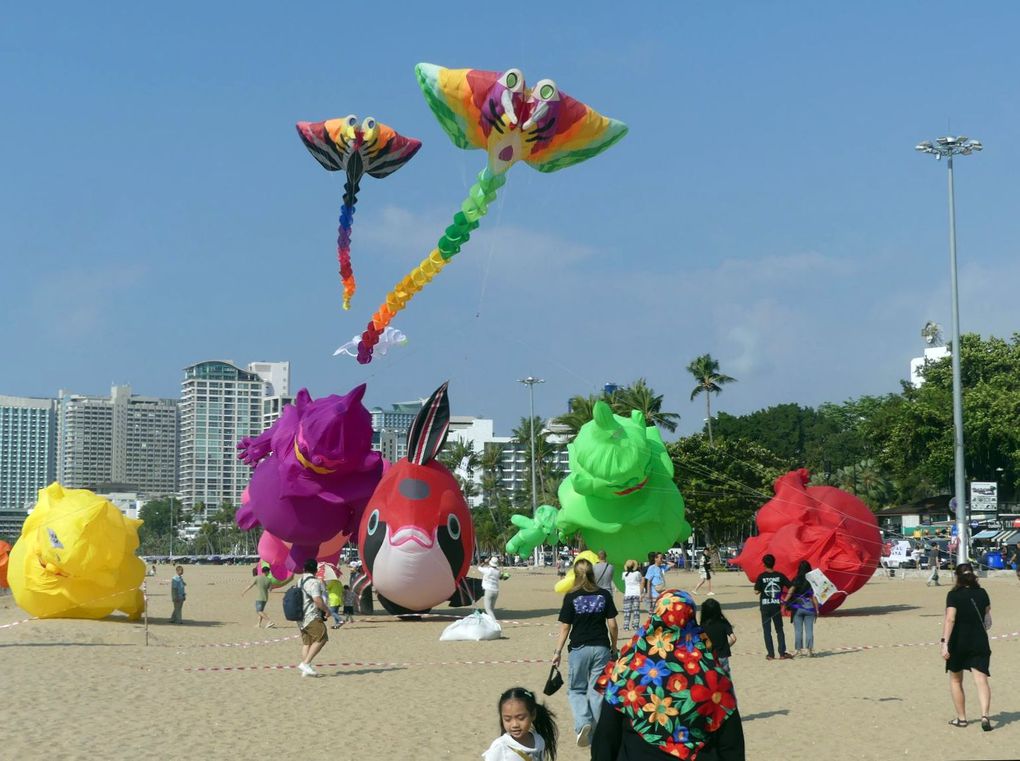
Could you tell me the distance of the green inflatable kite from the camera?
2330cm

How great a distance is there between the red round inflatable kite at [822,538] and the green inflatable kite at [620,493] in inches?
68.2

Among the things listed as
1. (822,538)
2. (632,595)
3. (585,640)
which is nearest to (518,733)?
(585,640)

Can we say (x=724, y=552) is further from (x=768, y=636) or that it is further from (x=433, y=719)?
(x=433, y=719)

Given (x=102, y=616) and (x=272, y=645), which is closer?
(x=272, y=645)

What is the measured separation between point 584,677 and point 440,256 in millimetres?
12989

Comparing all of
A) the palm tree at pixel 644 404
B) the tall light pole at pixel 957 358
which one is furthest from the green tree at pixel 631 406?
the tall light pole at pixel 957 358

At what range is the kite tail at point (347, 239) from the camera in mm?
23297

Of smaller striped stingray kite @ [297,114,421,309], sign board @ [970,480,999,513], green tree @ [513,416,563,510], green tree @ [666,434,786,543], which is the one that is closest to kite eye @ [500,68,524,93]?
smaller striped stingray kite @ [297,114,421,309]

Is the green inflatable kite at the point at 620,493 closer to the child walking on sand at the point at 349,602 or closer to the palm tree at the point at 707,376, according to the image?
the child walking on sand at the point at 349,602

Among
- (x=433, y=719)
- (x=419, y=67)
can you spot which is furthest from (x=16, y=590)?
(x=433, y=719)

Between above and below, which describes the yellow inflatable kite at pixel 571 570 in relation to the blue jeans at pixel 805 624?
above

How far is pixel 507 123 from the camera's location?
18.2 meters

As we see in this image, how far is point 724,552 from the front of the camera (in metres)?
68.4

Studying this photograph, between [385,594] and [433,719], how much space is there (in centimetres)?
1061
